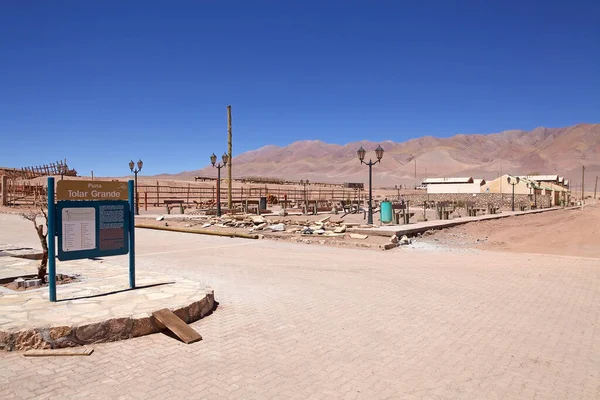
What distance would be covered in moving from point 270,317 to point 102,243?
8.10 ft

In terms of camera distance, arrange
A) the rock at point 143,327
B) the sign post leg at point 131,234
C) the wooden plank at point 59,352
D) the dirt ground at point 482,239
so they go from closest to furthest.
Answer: the wooden plank at point 59,352
the rock at point 143,327
the sign post leg at point 131,234
the dirt ground at point 482,239

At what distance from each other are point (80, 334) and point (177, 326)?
97 cm

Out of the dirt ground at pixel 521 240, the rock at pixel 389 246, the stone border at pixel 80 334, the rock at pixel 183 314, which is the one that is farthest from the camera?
the dirt ground at pixel 521 240

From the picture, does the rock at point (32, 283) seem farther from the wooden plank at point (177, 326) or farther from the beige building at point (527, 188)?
the beige building at point (527, 188)

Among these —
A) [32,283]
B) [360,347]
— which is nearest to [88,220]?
[32,283]

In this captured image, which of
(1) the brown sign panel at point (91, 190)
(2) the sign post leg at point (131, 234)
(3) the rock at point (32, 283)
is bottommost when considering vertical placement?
(3) the rock at point (32, 283)

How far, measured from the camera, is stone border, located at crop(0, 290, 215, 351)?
14.9 ft

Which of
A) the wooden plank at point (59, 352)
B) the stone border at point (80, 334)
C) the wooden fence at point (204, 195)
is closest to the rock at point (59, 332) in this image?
the stone border at point (80, 334)

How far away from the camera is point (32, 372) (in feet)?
13.3

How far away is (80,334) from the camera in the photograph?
4727 millimetres

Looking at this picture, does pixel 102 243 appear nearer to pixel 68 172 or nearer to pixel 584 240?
pixel 584 240

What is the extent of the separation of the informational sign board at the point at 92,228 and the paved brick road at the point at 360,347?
1674mm

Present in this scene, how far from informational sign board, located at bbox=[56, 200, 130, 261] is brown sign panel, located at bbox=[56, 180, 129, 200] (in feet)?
0.22

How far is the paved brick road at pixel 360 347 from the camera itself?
3822 millimetres
